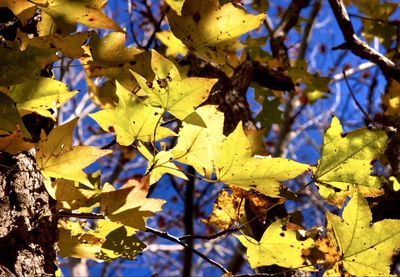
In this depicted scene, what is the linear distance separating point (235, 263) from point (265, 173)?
248cm

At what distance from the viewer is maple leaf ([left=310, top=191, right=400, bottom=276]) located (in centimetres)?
63

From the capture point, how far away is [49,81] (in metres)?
0.58

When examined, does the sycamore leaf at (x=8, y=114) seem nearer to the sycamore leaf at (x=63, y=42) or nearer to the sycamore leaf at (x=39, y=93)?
the sycamore leaf at (x=39, y=93)

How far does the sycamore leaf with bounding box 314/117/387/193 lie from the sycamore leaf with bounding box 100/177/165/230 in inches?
9.6

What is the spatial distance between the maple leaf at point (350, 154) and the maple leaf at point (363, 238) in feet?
0.13

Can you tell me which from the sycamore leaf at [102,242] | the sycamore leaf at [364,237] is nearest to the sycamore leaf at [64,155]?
the sycamore leaf at [102,242]

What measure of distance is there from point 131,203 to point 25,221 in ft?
0.47

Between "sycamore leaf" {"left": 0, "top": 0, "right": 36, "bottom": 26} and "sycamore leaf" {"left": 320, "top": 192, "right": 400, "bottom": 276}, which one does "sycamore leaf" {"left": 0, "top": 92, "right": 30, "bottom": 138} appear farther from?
"sycamore leaf" {"left": 320, "top": 192, "right": 400, "bottom": 276}

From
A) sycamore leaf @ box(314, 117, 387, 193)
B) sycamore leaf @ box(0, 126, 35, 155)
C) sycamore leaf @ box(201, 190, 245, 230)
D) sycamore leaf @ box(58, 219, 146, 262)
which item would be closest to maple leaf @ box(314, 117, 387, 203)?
sycamore leaf @ box(314, 117, 387, 193)

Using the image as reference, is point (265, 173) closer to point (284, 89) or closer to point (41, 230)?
point (41, 230)

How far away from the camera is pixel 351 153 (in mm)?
655

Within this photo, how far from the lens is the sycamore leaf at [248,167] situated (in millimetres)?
597

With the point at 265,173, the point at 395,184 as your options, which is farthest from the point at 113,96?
the point at 395,184

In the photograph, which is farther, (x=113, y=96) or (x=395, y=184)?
(x=113, y=96)
